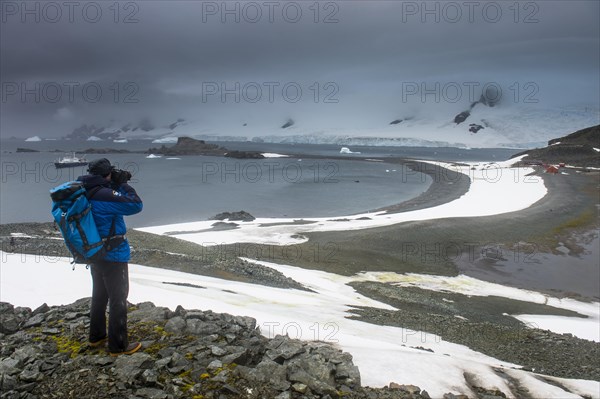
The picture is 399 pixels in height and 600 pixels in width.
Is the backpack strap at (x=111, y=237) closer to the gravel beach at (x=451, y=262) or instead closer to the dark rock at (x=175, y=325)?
the dark rock at (x=175, y=325)

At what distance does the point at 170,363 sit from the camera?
20.1ft

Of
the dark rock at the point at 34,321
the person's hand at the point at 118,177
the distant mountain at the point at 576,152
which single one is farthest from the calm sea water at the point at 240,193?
the person's hand at the point at 118,177

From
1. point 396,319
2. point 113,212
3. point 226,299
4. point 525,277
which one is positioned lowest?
point 525,277

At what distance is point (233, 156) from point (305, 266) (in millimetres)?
130471

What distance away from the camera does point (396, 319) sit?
41.9ft

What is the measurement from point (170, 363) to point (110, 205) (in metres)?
2.32

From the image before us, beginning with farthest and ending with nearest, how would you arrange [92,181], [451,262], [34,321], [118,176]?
[451,262] < [34,321] < [118,176] < [92,181]

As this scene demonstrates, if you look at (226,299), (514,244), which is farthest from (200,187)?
(226,299)

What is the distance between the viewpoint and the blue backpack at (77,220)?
5.68m

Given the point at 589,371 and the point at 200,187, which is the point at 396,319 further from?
the point at 200,187

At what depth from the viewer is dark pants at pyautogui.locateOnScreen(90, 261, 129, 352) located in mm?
6062

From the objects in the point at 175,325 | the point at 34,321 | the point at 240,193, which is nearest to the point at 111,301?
the point at 175,325

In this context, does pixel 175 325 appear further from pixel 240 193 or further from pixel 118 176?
pixel 240 193

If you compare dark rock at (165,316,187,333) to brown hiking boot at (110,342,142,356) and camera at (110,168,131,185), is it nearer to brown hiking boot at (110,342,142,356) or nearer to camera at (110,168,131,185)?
brown hiking boot at (110,342,142,356)
